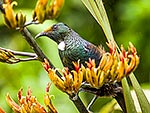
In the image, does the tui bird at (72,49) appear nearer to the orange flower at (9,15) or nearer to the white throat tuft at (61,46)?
the white throat tuft at (61,46)

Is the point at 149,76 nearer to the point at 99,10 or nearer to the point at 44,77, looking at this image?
the point at 44,77

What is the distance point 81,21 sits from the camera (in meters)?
2.35

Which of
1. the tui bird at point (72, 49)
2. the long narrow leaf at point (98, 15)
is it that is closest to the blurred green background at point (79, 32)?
the tui bird at point (72, 49)

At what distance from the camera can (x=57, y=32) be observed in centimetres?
106

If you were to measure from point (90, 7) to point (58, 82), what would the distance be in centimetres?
14

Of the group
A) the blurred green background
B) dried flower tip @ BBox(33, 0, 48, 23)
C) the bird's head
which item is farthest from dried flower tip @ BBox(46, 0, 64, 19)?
the blurred green background

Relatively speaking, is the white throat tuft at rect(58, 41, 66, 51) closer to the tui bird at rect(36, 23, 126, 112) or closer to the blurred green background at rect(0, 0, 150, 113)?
the tui bird at rect(36, 23, 126, 112)

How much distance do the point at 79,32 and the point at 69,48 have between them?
1.18 metres

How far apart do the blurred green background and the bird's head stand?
78cm

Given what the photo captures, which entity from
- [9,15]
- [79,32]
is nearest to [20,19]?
[9,15]

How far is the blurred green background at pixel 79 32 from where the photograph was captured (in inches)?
75.9

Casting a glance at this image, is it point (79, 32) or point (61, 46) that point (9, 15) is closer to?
point (61, 46)

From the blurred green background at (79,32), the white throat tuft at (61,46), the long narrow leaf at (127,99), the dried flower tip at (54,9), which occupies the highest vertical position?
the dried flower tip at (54,9)

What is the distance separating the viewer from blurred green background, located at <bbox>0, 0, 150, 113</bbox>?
1929 millimetres
